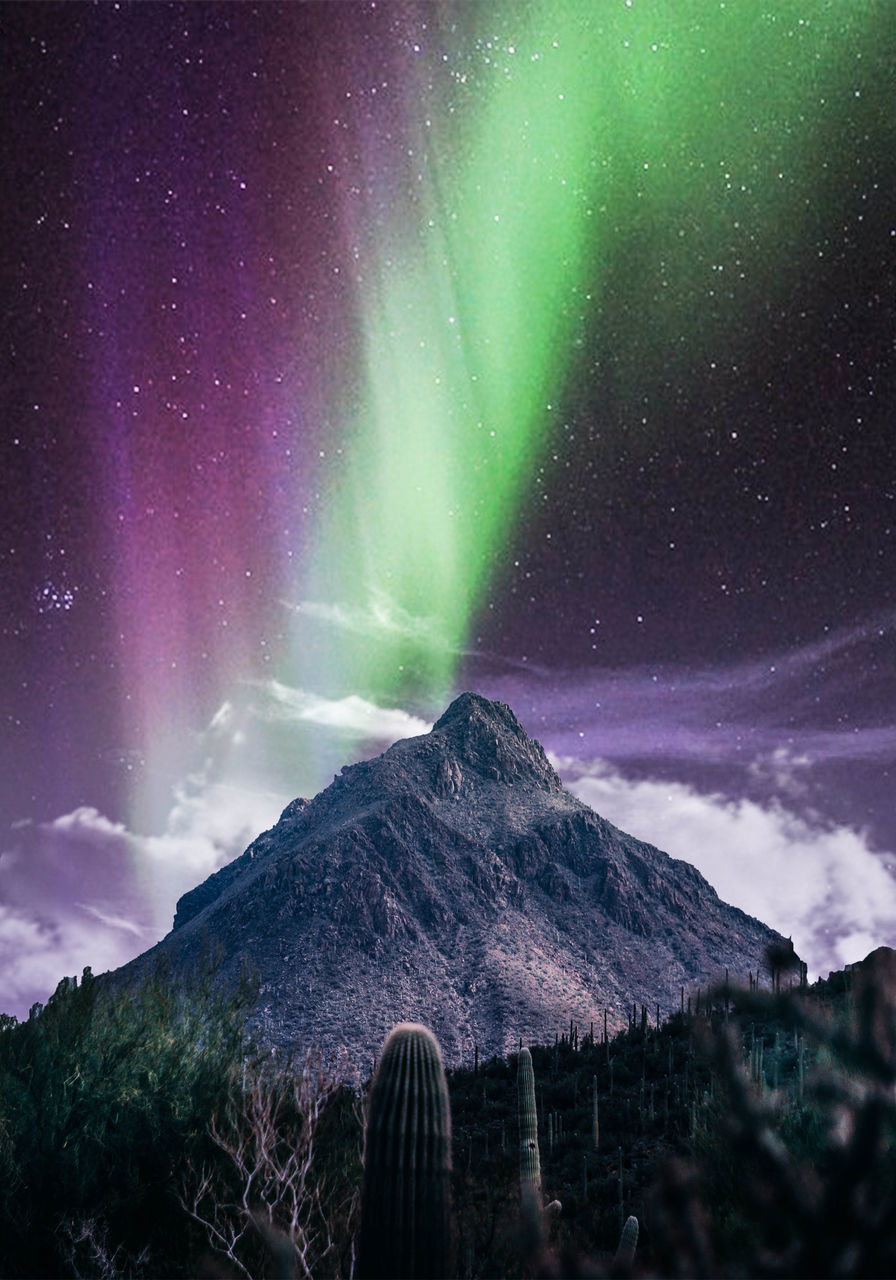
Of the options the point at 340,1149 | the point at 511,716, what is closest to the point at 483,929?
the point at 511,716

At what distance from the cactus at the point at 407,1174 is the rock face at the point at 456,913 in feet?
227

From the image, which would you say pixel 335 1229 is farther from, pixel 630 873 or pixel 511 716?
pixel 511 716

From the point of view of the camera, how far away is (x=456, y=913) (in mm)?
121125

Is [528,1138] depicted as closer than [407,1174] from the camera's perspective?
No

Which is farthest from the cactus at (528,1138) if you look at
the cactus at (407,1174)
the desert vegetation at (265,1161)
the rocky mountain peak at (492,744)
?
the rocky mountain peak at (492,744)

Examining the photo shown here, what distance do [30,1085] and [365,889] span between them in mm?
99261

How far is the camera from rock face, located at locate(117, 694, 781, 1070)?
302ft

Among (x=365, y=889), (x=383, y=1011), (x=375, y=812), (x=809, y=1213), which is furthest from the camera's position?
(x=375, y=812)

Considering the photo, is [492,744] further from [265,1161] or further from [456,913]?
[265,1161]

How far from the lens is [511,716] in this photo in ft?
585

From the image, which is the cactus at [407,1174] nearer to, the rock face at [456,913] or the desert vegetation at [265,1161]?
the desert vegetation at [265,1161]

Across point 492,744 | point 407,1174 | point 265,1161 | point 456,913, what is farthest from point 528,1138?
point 492,744

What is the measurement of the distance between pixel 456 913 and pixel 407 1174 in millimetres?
114387

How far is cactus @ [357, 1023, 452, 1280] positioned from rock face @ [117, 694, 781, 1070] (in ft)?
227
